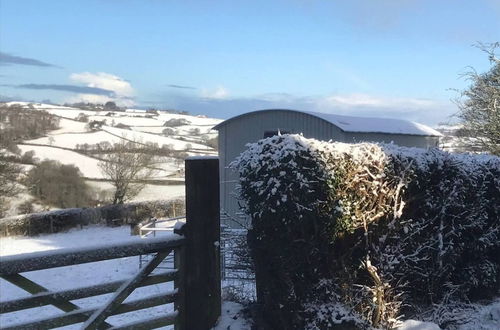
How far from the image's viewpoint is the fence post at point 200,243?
3.78 meters

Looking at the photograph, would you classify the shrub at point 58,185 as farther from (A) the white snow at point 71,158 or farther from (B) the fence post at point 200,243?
(B) the fence post at point 200,243

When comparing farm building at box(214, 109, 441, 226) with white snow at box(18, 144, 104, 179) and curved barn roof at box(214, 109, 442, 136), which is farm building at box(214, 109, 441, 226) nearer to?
curved barn roof at box(214, 109, 442, 136)

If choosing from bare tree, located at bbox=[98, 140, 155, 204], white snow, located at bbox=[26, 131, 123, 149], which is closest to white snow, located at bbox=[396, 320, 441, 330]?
bare tree, located at bbox=[98, 140, 155, 204]

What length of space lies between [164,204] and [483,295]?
29373mm

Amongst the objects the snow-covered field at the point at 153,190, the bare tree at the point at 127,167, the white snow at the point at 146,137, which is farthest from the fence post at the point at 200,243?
the bare tree at the point at 127,167

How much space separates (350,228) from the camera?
411cm

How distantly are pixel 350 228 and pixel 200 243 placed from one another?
1351 mm

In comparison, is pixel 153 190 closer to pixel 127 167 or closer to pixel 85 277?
pixel 127 167

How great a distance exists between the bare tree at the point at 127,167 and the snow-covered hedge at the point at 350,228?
32029mm

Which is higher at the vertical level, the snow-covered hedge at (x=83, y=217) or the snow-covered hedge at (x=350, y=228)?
the snow-covered hedge at (x=350, y=228)

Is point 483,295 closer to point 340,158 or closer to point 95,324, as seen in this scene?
point 340,158

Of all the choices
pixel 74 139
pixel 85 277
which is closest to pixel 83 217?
pixel 74 139

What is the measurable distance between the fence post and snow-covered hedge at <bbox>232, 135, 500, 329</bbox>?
0.39 m

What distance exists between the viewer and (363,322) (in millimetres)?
4109
